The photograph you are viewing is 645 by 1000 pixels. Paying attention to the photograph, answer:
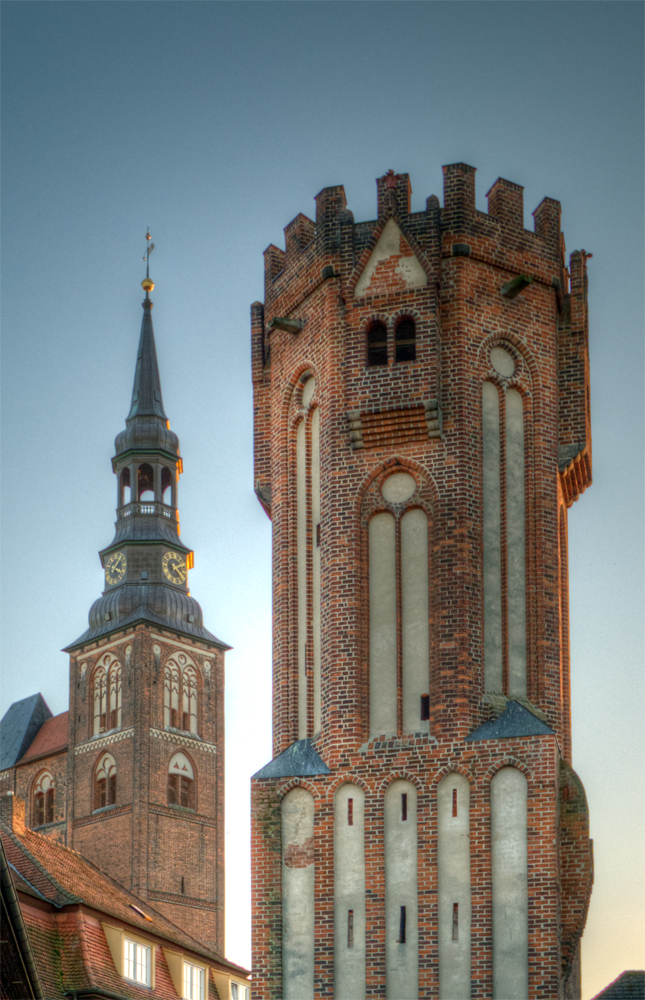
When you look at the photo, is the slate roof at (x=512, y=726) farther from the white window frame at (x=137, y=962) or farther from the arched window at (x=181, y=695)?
the arched window at (x=181, y=695)

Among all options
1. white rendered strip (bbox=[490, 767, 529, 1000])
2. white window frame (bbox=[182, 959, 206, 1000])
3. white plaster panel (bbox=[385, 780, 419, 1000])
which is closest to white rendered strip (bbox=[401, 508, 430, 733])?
white plaster panel (bbox=[385, 780, 419, 1000])

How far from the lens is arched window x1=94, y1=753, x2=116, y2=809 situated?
80938 mm

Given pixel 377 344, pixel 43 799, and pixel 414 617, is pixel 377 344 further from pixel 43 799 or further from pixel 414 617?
pixel 43 799

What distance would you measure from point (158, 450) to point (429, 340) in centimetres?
5919

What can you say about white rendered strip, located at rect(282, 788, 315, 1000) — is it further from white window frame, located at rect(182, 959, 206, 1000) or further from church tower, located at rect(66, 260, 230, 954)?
church tower, located at rect(66, 260, 230, 954)

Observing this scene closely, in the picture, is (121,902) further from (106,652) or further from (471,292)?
(106,652)

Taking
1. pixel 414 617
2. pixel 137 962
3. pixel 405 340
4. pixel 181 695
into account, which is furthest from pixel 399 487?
pixel 181 695

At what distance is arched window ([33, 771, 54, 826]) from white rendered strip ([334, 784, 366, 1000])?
6406cm

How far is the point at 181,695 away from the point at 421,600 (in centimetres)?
5820

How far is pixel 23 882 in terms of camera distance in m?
37.6

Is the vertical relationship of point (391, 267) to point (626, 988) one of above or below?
above

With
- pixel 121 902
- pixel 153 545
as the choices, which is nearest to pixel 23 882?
pixel 121 902

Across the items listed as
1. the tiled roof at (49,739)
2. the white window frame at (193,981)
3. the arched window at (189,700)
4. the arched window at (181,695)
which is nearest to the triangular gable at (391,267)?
the white window frame at (193,981)

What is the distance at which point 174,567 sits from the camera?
8569cm
